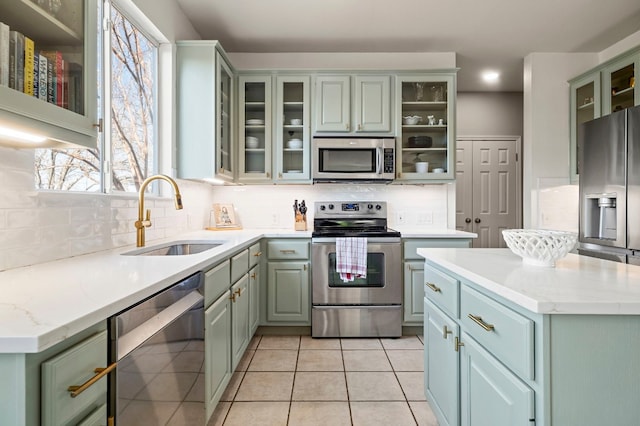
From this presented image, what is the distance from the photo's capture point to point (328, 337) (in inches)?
114

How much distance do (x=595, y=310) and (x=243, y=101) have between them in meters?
3.10

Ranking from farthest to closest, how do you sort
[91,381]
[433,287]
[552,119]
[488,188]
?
[488,188] → [552,119] → [433,287] → [91,381]

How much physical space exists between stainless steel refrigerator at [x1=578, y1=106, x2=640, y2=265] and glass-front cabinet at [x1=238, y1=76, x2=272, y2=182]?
9.07 feet

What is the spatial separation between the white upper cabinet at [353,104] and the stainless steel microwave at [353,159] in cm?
13

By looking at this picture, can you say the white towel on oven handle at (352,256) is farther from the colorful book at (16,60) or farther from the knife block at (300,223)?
the colorful book at (16,60)

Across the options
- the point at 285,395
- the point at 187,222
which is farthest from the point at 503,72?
the point at 285,395

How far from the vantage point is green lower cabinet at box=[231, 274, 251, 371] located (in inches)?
79.3

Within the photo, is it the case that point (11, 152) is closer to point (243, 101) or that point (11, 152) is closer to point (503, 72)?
point (243, 101)

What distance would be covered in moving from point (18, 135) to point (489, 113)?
515cm

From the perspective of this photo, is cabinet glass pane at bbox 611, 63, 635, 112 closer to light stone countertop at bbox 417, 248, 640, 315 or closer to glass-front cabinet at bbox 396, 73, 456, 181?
glass-front cabinet at bbox 396, 73, 456, 181

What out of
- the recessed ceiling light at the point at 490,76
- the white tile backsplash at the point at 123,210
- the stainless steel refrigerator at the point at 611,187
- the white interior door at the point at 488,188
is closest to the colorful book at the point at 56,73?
the white tile backsplash at the point at 123,210

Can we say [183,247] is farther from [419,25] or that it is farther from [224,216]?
[419,25]

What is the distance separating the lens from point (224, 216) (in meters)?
3.37

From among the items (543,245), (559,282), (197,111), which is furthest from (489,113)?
(559,282)
